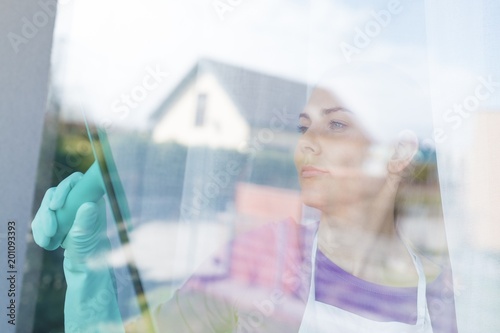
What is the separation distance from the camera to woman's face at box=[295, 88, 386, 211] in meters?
1.46

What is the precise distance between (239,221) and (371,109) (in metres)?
0.49

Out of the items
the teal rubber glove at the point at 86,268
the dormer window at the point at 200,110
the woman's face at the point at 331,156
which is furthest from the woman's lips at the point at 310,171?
the teal rubber glove at the point at 86,268

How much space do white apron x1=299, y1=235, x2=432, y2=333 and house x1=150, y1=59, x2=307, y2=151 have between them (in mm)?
340

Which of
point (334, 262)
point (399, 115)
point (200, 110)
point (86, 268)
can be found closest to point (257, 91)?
point (200, 110)

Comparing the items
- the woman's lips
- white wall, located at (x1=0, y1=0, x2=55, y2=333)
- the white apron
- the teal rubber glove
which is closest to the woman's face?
the woman's lips

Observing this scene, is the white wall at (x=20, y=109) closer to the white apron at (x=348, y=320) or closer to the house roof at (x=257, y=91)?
the house roof at (x=257, y=91)

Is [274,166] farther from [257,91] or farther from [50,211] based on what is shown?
[50,211]

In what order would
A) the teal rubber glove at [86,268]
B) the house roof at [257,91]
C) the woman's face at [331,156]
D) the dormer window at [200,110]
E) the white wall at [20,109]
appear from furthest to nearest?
the white wall at [20,109], the teal rubber glove at [86,268], the dormer window at [200,110], the house roof at [257,91], the woman's face at [331,156]

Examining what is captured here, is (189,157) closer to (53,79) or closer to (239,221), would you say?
(239,221)

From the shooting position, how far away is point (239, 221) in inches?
64.5

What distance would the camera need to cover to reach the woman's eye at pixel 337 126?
58.5 inches

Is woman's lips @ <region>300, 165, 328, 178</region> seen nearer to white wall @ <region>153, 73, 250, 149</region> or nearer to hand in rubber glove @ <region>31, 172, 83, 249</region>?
white wall @ <region>153, 73, 250, 149</region>

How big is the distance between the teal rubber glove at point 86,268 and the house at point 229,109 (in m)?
0.34

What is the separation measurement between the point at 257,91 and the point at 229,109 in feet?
0.34
